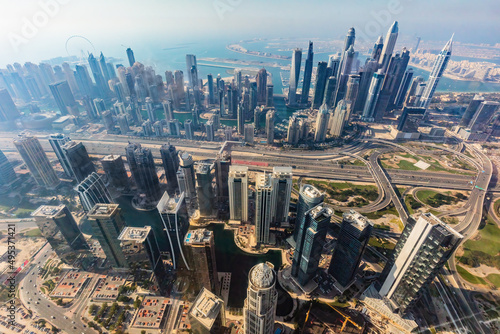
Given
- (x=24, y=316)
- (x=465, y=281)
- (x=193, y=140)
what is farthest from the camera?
(x=193, y=140)

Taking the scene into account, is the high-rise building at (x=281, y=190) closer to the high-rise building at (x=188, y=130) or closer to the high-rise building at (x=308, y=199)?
the high-rise building at (x=308, y=199)

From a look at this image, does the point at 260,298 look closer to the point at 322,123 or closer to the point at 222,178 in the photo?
the point at 222,178

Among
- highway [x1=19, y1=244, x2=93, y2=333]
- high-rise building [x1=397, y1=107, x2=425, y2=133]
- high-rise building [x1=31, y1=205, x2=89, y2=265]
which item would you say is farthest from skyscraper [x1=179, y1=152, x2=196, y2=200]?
high-rise building [x1=397, y1=107, x2=425, y2=133]

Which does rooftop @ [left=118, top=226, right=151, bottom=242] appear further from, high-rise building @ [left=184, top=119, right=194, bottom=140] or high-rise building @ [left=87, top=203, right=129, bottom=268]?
high-rise building @ [left=184, top=119, right=194, bottom=140]

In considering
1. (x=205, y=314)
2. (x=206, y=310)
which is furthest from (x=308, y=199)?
(x=205, y=314)

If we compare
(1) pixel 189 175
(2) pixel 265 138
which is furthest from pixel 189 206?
(2) pixel 265 138

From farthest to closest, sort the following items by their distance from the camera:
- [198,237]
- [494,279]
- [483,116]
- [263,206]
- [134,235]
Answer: [483,116], [263,206], [494,279], [134,235], [198,237]

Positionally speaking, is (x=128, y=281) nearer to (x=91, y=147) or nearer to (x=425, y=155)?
(x=91, y=147)
